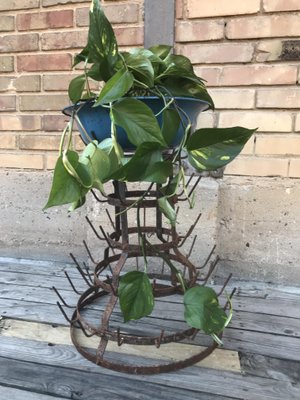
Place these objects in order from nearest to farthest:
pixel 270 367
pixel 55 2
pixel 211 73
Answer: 1. pixel 270 367
2. pixel 211 73
3. pixel 55 2

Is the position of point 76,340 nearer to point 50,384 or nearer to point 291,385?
point 50,384

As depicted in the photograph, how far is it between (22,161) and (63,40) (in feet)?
1.86

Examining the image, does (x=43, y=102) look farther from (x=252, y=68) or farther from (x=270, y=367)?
(x=270, y=367)

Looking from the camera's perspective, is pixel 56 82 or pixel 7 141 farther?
pixel 7 141

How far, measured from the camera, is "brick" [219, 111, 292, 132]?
145cm

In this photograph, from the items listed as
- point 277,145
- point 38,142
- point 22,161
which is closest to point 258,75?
point 277,145

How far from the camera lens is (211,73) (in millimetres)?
Result: 1484

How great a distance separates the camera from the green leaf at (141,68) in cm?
84

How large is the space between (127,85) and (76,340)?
0.72m

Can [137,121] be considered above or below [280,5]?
below

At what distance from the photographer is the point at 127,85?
30.6 inches

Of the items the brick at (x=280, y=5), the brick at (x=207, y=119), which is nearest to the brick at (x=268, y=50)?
the brick at (x=280, y=5)

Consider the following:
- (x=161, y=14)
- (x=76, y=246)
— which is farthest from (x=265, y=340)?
(x=161, y=14)

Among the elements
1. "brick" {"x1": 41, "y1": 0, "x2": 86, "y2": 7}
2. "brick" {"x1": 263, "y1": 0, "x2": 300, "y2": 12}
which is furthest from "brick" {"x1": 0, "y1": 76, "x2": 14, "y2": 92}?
"brick" {"x1": 263, "y1": 0, "x2": 300, "y2": 12}
